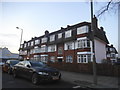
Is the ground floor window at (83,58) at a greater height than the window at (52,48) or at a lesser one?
lesser

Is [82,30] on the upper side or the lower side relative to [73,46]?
upper

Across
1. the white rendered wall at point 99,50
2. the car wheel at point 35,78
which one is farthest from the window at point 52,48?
the car wheel at point 35,78

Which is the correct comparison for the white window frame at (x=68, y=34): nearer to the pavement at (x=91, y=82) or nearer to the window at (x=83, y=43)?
the window at (x=83, y=43)

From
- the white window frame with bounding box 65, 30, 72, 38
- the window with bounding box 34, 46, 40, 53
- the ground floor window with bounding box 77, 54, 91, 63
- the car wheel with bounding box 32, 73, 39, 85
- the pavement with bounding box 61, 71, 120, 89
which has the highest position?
the white window frame with bounding box 65, 30, 72, 38

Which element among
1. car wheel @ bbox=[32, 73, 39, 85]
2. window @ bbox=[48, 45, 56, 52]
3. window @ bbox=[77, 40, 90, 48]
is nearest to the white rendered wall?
window @ bbox=[77, 40, 90, 48]

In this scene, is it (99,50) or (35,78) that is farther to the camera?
(99,50)

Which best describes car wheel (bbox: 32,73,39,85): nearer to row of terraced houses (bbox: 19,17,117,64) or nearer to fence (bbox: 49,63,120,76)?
fence (bbox: 49,63,120,76)

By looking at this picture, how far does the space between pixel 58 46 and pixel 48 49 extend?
5364 mm

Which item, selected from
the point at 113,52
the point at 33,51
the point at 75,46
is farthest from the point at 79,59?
the point at 113,52

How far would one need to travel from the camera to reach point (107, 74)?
14.5 metres

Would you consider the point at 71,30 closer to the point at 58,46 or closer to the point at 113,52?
the point at 58,46

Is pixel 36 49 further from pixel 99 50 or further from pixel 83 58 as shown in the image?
pixel 99 50

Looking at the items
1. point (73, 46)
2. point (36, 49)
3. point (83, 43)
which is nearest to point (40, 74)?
point (83, 43)

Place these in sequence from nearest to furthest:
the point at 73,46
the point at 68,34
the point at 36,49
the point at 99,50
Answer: the point at 73,46 < the point at 99,50 < the point at 68,34 < the point at 36,49
